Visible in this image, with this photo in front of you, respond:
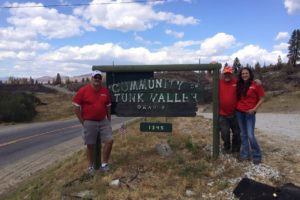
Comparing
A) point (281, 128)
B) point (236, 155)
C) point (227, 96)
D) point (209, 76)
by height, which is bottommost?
point (281, 128)

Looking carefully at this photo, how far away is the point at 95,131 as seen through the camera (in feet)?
25.9

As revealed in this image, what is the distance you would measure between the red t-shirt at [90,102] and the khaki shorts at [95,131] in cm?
11

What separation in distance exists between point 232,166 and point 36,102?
3885 centimetres

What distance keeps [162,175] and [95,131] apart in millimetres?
1409

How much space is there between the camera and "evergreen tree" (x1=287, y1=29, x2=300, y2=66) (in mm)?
50250

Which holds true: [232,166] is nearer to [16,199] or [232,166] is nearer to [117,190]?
[117,190]

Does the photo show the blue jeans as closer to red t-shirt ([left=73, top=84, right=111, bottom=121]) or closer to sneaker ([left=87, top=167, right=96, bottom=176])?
red t-shirt ([left=73, top=84, right=111, bottom=121])

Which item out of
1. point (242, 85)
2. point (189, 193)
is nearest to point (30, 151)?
point (242, 85)

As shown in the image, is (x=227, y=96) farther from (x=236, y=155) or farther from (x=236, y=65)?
(x=236, y=65)

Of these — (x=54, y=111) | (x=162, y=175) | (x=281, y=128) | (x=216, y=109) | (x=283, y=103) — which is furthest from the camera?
(x=54, y=111)

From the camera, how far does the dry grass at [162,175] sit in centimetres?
671

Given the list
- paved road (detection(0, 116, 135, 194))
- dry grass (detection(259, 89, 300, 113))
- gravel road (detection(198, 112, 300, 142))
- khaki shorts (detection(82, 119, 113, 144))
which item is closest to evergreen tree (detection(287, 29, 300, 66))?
dry grass (detection(259, 89, 300, 113))

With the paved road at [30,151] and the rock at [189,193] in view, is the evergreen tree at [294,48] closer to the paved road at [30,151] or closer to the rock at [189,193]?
the paved road at [30,151]

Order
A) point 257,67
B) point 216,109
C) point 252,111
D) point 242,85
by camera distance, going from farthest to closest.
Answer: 1. point 257,67
2. point 216,109
3. point 242,85
4. point 252,111
